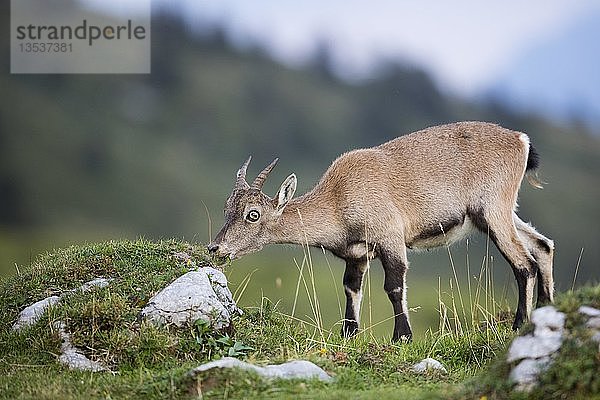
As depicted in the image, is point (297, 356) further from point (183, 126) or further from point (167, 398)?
point (183, 126)

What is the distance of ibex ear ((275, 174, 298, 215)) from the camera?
42.8 ft

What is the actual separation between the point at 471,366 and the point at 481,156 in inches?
150

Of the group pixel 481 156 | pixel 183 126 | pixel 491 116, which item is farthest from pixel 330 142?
pixel 481 156

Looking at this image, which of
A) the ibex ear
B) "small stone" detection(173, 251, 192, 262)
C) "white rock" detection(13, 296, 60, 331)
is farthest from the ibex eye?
"white rock" detection(13, 296, 60, 331)

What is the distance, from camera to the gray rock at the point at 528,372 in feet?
25.3

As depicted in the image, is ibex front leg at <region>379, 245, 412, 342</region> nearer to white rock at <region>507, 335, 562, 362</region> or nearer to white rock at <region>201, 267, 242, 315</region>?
white rock at <region>201, 267, 242, 315</region>

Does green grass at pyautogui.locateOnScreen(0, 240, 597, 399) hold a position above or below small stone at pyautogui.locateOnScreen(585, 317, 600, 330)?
below

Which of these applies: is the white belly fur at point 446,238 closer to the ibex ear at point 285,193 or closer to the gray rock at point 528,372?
the ibex ear at point 285,193

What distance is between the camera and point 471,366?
417 inches

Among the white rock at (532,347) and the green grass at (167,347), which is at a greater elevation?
the white rock at (532,347)

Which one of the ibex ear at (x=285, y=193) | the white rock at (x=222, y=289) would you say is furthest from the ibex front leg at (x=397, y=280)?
the white rock at (x=222, y=289)

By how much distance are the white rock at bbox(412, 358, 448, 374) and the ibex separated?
2514mm

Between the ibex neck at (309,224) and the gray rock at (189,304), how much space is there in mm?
2366

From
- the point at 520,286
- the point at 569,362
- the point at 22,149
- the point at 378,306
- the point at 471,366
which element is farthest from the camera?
the point at 22,149
